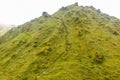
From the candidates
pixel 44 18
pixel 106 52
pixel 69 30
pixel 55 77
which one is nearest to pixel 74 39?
pixel 69 30

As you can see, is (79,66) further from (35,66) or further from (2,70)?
(2,70)

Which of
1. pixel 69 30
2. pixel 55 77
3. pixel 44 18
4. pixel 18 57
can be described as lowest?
pixel 55 77

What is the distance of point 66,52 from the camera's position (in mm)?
111500

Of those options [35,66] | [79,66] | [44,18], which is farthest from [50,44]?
[44,18]

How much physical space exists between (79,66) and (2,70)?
44007 mm

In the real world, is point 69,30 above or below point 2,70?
above

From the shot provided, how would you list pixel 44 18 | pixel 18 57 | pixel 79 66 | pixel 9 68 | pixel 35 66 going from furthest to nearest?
pixel 44 18 → pixel 18 57 → pixel 9 68 → pixel 35 66 → pixel 79 66

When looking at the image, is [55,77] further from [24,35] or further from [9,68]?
[24,35]

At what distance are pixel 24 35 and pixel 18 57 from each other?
28376 mm

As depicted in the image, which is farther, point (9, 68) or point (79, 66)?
point (9, 68)

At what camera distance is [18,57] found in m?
121

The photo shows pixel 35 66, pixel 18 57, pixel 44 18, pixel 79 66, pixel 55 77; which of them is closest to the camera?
pixel 55 77

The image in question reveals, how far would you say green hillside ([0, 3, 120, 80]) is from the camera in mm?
97062

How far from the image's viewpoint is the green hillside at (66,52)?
97.1m
